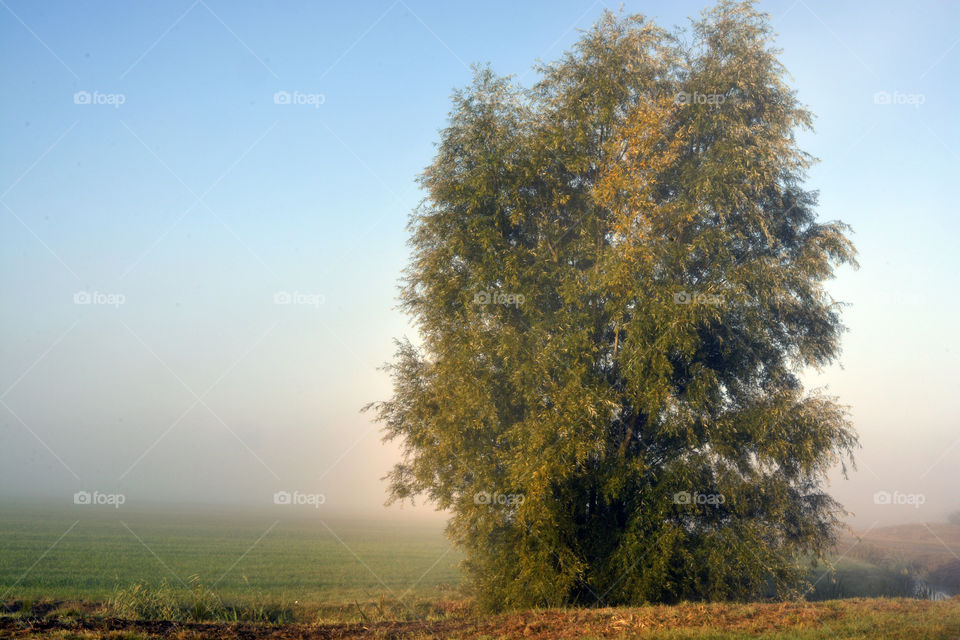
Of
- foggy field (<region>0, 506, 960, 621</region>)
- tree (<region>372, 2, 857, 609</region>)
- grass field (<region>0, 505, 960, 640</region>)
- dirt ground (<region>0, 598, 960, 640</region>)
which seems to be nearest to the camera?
dirt ground (<region>0, 598, 960, 640</region>)

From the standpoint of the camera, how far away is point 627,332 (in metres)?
17.5

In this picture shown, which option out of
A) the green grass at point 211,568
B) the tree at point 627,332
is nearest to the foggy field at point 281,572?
the green grass at point 211,568

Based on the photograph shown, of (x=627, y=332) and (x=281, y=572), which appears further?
(x=281, y=572)

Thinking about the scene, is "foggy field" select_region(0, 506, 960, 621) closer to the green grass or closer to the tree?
the green grass

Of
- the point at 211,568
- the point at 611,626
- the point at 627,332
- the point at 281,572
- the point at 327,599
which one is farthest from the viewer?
the point at 211,568

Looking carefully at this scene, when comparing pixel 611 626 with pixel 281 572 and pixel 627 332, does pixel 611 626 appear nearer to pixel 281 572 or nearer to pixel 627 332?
pixel 627 332

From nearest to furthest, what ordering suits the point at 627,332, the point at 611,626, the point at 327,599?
the point at 611,626 < the point at 627,332 < the point at 327,599

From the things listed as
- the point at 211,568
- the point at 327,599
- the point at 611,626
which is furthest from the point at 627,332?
the point at 211,568

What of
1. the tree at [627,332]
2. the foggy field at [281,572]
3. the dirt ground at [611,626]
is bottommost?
the foggy field at [281,572]

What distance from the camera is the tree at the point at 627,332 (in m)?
16.7

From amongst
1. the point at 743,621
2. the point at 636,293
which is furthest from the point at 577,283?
the point at 743,621

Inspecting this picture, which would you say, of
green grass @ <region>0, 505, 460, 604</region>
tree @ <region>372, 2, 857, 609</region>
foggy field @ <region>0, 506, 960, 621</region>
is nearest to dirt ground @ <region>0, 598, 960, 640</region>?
tree @ <region>372, 2, 857, 609</region>

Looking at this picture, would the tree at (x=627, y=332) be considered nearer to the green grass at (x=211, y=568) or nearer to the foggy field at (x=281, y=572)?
the foggy field at (x=281, y=572)

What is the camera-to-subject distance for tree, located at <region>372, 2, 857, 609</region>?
54.7 feet
